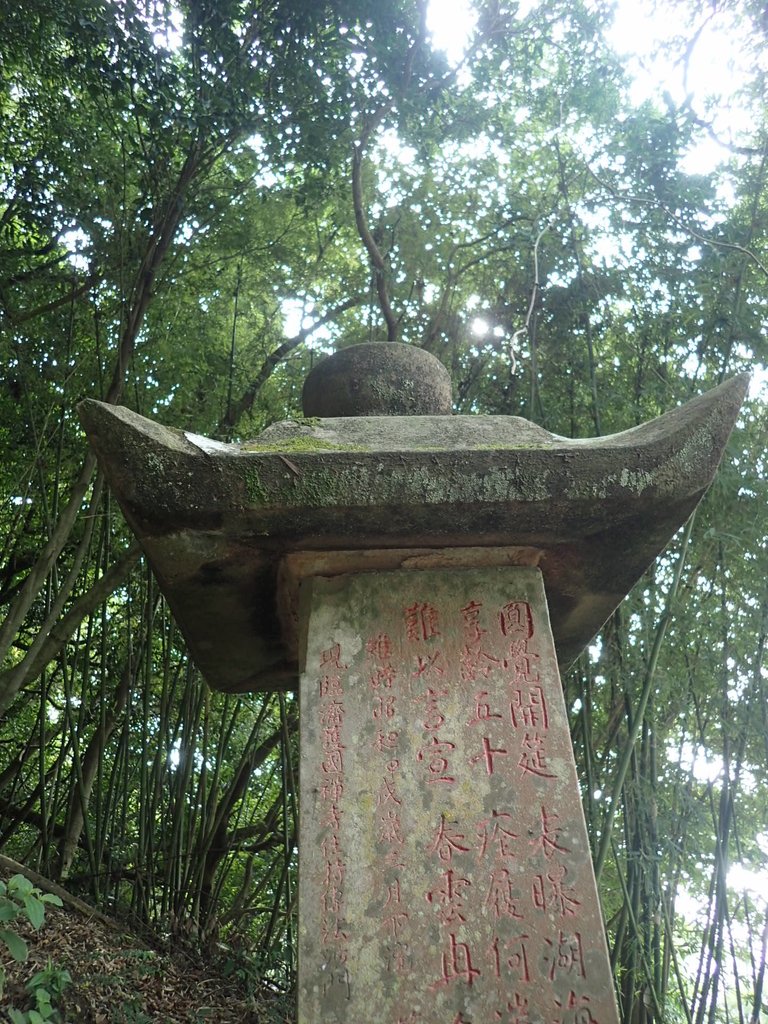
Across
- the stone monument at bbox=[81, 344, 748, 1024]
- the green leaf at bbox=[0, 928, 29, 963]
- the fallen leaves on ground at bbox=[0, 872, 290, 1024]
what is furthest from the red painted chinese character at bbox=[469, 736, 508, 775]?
the fallen leaves on ground at bbox=[0, 872, 290, 1024]

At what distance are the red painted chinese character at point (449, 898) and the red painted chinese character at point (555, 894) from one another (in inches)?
6.0

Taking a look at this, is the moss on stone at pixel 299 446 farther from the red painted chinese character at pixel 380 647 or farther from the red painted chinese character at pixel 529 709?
the red painted chinese character at pixel 529 709

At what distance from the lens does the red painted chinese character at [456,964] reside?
167 cm

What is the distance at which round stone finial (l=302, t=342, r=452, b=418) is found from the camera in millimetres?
2461

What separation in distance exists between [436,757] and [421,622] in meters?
0.35

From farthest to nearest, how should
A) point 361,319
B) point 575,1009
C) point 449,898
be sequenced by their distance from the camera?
1. point 361,319
2. point 449,898
3. point 575,1009

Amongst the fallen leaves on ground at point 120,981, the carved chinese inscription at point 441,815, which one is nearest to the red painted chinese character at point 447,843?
the carved chinese inscription at point 441,815

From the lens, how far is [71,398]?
5.32 metres

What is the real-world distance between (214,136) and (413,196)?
4.98ft

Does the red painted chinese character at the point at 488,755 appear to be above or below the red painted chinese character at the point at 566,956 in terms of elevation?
above

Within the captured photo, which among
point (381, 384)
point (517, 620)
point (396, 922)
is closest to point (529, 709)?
point (517, 620)

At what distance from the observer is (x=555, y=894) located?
1744mm

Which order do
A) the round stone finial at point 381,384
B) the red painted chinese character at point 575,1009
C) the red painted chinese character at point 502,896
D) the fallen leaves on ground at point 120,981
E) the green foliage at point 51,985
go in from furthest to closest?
the fallen leaves on ground at point 120,981
the green foliage at point 51,985
the round stone finial at point 381,384
the red painted chinese character at point 502,896
the red painted chinese character at point 575,1009

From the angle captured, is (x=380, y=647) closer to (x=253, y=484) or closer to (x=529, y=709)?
(x=529, y=709)
